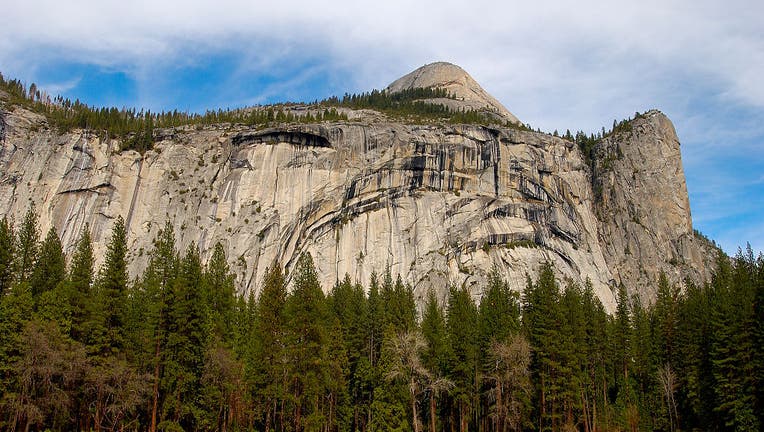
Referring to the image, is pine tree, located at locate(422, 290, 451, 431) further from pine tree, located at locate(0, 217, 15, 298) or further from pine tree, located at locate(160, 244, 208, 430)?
pine tree, located at locate(0, 217, 15, 298)

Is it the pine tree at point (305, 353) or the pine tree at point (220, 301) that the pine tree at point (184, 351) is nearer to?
the pine tree at point (220, 301)

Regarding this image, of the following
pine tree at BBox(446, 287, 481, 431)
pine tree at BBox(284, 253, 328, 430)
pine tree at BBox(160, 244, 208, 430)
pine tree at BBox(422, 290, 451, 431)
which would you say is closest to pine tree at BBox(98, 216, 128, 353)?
pine tree at BBox(160, 244, 208, 430)

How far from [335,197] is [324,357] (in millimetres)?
58396

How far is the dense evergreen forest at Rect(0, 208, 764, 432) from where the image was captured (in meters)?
44.4

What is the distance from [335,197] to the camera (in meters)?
106

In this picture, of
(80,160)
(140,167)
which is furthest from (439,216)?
(80,160)

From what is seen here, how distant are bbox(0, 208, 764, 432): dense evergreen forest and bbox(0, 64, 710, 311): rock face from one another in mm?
36582

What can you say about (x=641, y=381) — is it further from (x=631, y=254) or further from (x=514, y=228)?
(x=631, y=254)

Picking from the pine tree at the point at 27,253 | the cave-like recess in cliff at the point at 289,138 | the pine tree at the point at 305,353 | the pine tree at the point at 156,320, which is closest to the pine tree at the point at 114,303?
the pine tree at the point at 156,320

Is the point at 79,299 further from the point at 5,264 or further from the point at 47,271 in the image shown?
the point at 47,271

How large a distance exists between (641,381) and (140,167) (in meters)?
83.7

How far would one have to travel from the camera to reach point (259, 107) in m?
157

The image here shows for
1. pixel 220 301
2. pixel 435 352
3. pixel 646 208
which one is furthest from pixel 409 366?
pixel 646 208

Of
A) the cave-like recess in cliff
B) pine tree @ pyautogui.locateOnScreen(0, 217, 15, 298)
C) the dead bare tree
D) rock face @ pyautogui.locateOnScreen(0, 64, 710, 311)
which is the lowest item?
the dead bare tree
